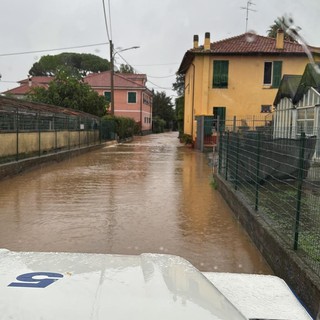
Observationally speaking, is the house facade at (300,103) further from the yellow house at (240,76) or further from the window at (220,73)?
the window at (220,73)

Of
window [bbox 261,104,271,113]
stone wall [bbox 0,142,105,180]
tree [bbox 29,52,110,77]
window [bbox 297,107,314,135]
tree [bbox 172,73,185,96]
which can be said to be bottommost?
stone wall [bbox 0,142,105,180]

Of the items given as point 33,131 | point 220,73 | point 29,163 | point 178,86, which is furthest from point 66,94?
point 178,86

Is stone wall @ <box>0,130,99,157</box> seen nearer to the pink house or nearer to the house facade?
the house facade

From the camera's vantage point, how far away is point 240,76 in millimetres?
25828

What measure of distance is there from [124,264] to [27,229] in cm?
432

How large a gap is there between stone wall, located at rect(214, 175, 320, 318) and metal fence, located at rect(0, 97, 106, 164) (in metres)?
8.66

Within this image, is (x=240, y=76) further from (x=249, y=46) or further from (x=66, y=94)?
(x=66, y=94)

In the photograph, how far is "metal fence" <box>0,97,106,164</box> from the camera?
13188mm

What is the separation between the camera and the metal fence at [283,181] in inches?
178

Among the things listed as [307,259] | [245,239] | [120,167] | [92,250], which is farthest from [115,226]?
[120,167]

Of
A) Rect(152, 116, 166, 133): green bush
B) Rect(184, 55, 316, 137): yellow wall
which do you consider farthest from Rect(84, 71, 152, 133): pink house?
Rect(184, 55, 316, 137): yellow wall

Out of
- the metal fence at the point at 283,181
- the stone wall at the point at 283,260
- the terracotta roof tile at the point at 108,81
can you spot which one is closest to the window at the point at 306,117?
the metal fence at the point at 283,181

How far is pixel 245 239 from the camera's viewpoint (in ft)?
19.5

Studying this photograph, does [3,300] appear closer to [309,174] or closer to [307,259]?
[307,259]
